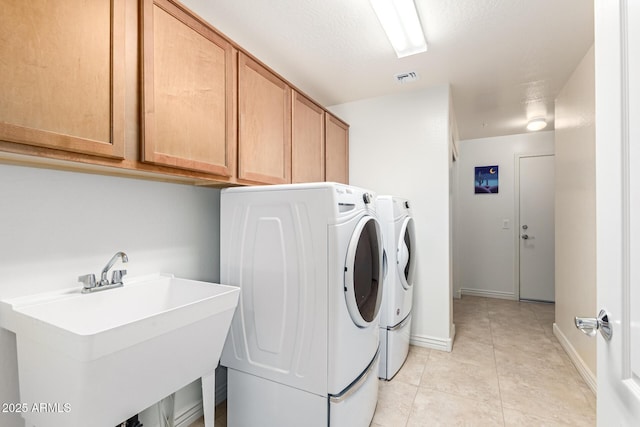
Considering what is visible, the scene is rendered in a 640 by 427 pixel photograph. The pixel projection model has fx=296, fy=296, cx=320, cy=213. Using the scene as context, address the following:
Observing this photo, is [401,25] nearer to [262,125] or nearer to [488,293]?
[262,125]

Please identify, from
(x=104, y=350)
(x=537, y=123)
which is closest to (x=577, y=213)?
(x=537, y=123)

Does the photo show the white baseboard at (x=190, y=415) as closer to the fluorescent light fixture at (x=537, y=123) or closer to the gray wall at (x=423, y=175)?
the gray wall at (x=423, y=175)

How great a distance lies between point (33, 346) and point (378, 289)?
5.05ft

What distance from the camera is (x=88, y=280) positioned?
1271 mm

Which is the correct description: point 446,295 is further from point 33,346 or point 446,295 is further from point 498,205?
point 33,346

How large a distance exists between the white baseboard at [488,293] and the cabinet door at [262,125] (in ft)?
12.7

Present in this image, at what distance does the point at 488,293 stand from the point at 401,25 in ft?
13.5

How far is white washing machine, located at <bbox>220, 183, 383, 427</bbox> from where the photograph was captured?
140 centimetres

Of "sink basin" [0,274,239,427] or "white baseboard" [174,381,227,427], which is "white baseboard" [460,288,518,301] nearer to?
"white baseboard" [174,381,227,427]

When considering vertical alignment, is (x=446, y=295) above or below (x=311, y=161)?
below

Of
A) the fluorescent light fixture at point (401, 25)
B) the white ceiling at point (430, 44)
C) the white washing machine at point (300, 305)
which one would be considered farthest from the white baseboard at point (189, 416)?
the fluorescent light fixture at point (401, 25)

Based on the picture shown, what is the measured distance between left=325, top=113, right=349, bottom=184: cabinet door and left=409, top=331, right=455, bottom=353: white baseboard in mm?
1680

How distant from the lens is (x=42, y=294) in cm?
117

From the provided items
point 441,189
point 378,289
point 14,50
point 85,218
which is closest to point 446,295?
point 441,189
